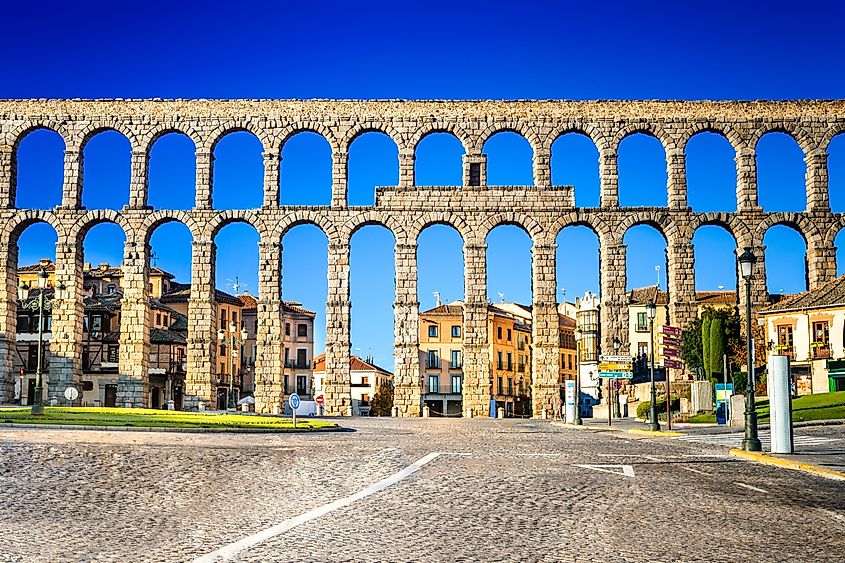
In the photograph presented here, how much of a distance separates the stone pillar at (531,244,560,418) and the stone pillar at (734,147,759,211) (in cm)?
1170

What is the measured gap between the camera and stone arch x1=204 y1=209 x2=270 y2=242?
61250 millimetres

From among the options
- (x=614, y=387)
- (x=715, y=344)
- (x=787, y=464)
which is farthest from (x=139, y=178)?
(x=787, y=464)

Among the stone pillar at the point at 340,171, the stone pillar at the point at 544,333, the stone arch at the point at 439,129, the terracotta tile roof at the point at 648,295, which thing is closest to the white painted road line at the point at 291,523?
the stone pillar at the point at 544,333

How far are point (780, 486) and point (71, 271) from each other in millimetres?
53698

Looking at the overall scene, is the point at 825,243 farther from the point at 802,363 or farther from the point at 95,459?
the point at 95,459

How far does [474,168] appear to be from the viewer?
6291cm

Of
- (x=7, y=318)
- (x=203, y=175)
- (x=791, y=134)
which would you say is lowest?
(x=7, y=318)

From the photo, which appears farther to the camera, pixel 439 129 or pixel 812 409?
pixel 439 129

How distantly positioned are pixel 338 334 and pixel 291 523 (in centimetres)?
5060

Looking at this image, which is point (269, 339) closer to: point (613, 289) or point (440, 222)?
point (440, 222)

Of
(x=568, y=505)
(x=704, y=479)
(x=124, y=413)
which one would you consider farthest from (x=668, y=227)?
(x=568, y=505)

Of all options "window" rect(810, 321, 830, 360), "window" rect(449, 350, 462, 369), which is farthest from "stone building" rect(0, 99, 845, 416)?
"window" rect(449, 350, 462, 369)

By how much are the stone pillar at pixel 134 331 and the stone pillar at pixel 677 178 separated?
31.5 metres

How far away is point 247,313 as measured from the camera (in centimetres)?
10569
